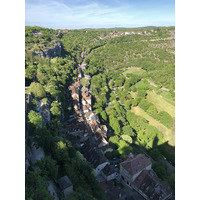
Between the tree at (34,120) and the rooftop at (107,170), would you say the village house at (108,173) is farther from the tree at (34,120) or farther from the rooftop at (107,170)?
the tree at (34,120)

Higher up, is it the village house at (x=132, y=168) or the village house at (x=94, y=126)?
the village house at (x=94, y=126)

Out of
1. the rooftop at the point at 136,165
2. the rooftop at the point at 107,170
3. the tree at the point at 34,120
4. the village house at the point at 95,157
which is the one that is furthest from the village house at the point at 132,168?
the tree at the point at 34,120

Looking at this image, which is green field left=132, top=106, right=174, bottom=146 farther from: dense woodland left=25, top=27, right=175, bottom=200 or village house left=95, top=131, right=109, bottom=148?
village house left=95, top=131, right=109, bottom=148

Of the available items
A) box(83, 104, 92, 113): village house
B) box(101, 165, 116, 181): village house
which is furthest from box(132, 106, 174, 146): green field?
box(101, 165, 116, 181): village house

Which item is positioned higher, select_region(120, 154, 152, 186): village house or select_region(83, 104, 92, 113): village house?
select_region(83, 104, 92, 113): village house

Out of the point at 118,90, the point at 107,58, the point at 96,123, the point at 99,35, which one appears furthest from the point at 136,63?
the point at 96,123

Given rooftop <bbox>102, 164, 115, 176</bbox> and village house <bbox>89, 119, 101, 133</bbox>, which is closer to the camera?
rooftop <bbox>102, 164, 115, 176</bbox>
